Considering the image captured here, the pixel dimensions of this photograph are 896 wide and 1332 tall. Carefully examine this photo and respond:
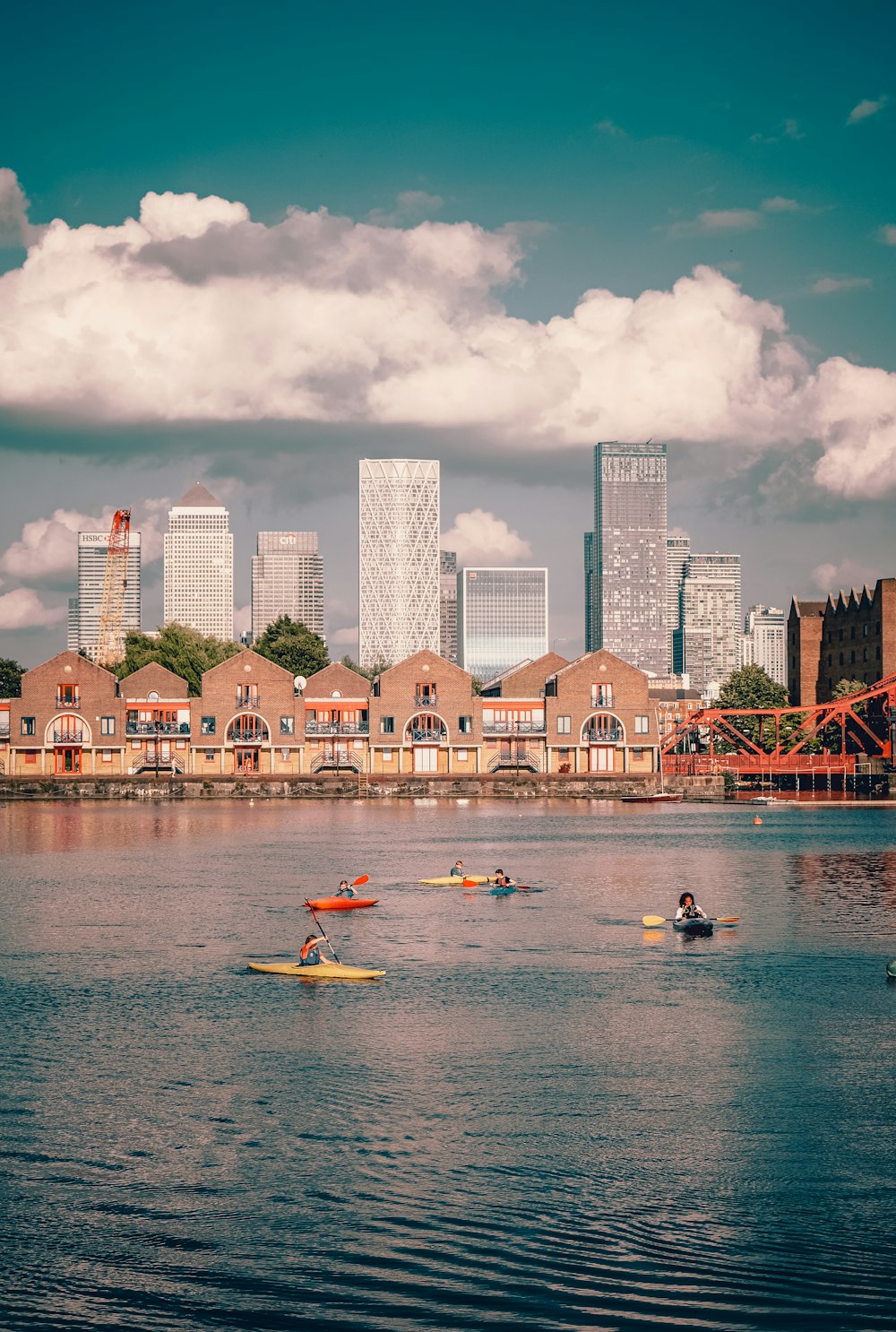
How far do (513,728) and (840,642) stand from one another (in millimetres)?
57081

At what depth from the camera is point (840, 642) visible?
174125 millimetres

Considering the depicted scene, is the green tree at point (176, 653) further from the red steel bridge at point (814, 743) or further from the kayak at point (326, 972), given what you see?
the kayak at point (326, 972)

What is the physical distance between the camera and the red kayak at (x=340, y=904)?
171 ft

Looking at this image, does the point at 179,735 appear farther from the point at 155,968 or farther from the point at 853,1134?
the point at 853,1134

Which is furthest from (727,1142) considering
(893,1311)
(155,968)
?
(155,968)

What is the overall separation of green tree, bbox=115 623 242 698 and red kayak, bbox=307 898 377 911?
365 ft

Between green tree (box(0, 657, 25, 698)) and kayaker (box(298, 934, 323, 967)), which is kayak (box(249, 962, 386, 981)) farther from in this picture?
green tree (box(0, 657, 25, 698))

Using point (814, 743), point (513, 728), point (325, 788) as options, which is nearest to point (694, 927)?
point (325, 788)

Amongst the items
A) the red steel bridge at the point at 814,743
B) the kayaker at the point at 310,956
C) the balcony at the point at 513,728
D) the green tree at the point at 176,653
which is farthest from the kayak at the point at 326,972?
the green tree at the point at 176,653

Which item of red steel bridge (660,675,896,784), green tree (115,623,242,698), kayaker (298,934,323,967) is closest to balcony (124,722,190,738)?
green tree (115,623,242,698)

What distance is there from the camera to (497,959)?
42094mm

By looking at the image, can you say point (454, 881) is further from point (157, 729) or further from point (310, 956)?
point (157, 729)

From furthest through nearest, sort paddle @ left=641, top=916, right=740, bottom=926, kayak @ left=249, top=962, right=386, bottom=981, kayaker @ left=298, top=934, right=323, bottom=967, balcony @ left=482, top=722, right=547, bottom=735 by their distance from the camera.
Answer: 1. balcony @ left=482, top=722, right=547, bottom=735
2. paddle @ left=641, top=916, right=740, bottom=926
3. kayaker @ left=298, top=934, right=323, bottom=967
4. kayak @ left=249, top=962, right=386, bottom=981

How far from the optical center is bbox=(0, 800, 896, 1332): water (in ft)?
59.3
